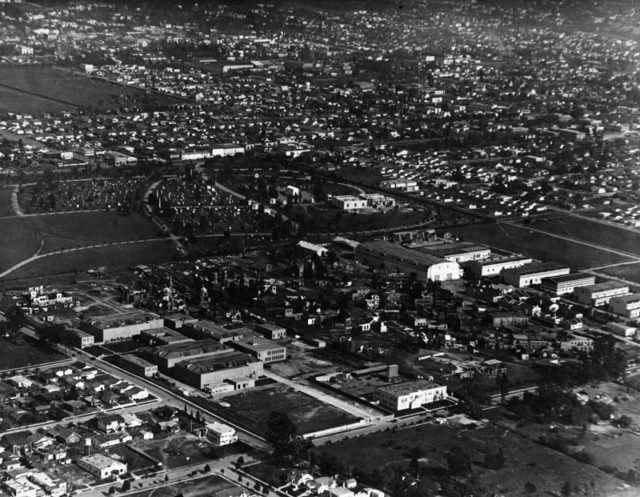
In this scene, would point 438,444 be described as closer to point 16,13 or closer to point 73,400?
point 73,400

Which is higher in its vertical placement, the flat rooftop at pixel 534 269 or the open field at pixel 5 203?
the flat rooftop at pixel 534 269

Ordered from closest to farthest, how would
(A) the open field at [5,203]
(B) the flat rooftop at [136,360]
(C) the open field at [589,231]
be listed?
(B) the flat rooftop at [136,360] < (C) the open field at [589,231] < (A) the open field at [5,203]

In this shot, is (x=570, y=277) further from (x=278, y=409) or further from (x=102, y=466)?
(x=102, y=466)

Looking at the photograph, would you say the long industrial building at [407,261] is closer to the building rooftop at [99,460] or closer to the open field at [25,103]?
the building rooftop at [99,460]

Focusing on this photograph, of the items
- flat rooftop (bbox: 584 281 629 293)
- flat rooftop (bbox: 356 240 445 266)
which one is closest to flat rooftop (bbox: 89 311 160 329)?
flat rooftop (bbox: 356 240 445 266)

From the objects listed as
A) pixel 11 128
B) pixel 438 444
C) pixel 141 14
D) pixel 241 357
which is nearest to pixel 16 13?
pixel 141 14

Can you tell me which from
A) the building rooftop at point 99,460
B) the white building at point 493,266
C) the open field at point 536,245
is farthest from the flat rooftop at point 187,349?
the open field at point 536,245

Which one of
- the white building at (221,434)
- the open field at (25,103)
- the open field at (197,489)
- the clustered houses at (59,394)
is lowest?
the clustered houses at (59,394)

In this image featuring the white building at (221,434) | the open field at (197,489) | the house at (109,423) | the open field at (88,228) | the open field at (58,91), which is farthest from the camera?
the open field at (58,91)
